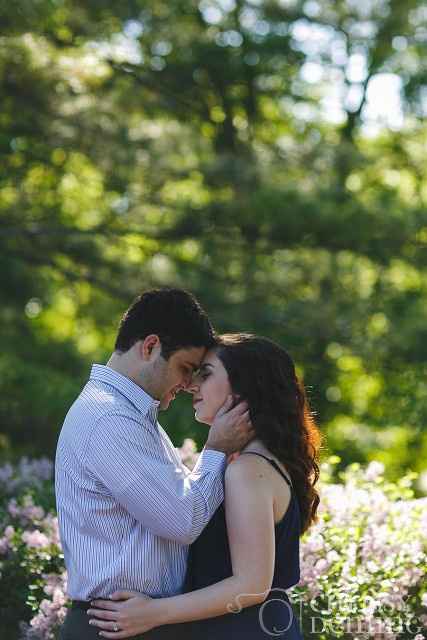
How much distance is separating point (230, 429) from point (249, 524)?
12.4 inches

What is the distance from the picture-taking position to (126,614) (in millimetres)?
2873

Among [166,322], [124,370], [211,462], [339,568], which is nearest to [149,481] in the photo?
[211,462]

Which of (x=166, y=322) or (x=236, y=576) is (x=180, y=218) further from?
(x=236, y=576)

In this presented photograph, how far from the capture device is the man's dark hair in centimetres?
315

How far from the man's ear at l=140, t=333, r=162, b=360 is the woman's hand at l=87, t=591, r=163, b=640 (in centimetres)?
69

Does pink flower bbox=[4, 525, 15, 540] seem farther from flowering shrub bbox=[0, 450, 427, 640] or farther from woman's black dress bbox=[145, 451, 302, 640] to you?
woman's black dress bbox=[145, 451, 302, 640]

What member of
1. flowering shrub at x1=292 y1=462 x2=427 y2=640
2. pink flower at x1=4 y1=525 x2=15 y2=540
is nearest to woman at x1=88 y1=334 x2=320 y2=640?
flowering shrub at x1=292 y1=462 x2=427 y2=640

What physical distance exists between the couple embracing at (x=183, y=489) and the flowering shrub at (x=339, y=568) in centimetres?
82

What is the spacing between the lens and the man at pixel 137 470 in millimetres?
2832

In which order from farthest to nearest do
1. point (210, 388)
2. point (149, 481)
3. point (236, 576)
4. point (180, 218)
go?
point (180, 218), point (210, 388), point (236, 576), point (149, 481)

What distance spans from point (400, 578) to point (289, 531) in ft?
4.23

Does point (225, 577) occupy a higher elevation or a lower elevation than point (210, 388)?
lower

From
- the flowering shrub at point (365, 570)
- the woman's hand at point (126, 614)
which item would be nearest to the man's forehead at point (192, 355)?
the woman's hand at point (126, 614)

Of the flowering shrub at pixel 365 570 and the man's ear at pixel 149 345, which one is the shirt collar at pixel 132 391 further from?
the flowering shrub at pixel 365 570
